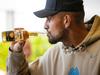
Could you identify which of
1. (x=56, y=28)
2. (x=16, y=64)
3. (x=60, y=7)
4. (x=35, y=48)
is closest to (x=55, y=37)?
(x=56, y=28)

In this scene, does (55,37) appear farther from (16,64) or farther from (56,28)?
(16,64)

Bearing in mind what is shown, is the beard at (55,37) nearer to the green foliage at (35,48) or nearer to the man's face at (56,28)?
the man's face at (56,28)

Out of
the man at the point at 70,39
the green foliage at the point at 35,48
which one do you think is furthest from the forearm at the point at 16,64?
the green foliage at the point at 35,48

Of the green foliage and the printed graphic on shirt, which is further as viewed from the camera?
the green foliage

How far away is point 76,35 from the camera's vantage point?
122 cm

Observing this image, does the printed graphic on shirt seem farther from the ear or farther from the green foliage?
the green foliage

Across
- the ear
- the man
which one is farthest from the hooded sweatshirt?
the ear

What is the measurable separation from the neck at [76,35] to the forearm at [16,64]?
0.25m

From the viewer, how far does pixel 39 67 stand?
1.34 metres

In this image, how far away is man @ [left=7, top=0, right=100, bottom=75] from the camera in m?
1.17

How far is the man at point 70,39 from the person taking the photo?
1.17m

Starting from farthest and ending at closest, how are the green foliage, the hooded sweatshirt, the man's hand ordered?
the green foliage → the man's hand → the hooded sweatshirt

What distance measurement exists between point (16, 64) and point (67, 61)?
260mm

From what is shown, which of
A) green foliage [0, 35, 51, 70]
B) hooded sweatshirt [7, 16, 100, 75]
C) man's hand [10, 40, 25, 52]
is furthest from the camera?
green foliage [0, 35, 51, 70]
